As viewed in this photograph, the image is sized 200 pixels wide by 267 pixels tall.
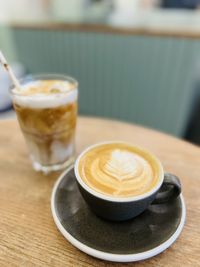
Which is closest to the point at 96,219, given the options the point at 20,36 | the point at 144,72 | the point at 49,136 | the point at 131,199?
the point at 131,199

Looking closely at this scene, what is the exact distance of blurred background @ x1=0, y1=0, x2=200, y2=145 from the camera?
4.55ft

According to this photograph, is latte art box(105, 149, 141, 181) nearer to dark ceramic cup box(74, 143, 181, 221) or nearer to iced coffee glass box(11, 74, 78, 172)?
dark ceramic cup box(74, 143, 181, 221)

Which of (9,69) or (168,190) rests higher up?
(9,69)

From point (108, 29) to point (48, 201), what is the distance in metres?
1.26

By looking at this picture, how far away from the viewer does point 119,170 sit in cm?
42

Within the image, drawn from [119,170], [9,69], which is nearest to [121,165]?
[119,170]

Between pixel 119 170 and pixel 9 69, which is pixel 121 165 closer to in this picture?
pixel 119 170

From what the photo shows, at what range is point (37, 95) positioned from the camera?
20.9 inches

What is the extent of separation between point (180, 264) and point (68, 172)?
280 millimetres

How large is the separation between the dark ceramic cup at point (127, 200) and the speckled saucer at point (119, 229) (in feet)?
0.06

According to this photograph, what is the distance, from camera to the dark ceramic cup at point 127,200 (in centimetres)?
35

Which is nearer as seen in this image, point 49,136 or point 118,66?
point 49,136

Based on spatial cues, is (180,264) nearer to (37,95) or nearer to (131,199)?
(131,199)

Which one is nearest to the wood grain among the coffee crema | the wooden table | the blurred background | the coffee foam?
the blurred background
